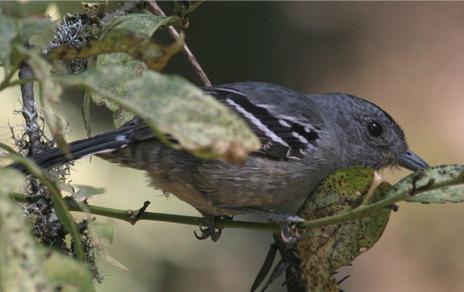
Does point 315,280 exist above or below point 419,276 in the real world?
above

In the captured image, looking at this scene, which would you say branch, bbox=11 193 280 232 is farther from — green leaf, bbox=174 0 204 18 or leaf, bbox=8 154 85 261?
green leaf, bbox=174 0 204 18

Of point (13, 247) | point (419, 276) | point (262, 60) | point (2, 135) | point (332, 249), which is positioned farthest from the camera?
point (262, 60)

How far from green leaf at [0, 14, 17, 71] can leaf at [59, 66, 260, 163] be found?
182 millimetres

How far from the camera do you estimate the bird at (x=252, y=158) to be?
3229mm

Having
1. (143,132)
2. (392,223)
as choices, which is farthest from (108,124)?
(392,223)

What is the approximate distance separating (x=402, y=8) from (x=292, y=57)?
3.81 feet

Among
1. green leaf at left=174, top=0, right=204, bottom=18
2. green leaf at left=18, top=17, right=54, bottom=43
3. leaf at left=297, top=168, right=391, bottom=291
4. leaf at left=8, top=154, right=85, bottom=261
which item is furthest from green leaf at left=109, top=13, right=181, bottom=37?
green leaf at left=18, top=17, right=54, bottom=43

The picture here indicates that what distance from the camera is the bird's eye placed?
4.13m

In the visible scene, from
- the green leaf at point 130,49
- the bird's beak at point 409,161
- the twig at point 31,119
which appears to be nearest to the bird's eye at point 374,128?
the bird's beak at point 409,161

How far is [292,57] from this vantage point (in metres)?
7.88

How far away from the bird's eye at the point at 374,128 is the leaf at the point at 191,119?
3.01 meters

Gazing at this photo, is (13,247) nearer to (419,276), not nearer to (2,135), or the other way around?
(2,135)

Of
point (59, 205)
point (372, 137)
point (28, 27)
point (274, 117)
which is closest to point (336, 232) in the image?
point (59, 205)

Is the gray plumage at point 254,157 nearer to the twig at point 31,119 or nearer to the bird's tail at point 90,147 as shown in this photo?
the bird's tail at point 90,147
